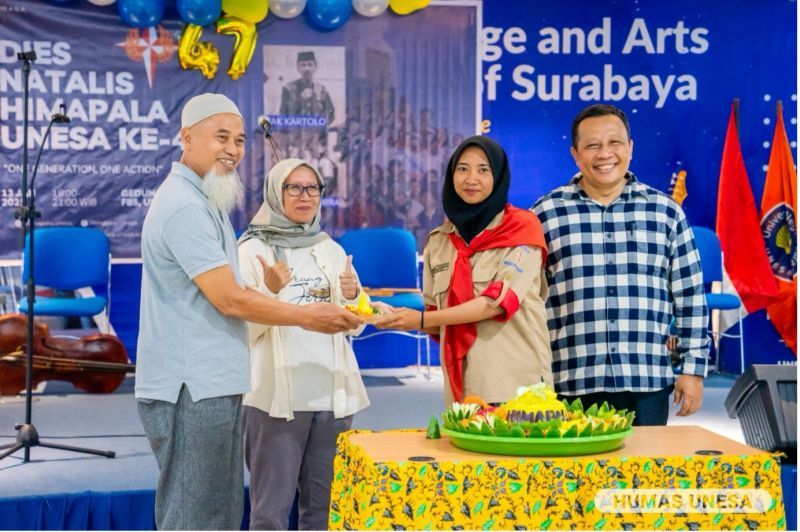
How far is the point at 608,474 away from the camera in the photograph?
1938mm

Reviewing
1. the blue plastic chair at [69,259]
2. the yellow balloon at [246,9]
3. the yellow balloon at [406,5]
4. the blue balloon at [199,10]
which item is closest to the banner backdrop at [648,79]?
the yellow balloon at [406,5]

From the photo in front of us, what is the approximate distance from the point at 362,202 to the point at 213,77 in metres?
1.44

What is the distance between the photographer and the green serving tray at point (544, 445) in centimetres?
196

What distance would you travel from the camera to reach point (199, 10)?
6.75 metres

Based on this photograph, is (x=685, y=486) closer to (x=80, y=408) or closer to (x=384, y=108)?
(x=80, y=408)

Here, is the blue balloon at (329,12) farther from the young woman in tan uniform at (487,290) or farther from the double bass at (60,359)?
the young woman in tan uniform at (487,290)

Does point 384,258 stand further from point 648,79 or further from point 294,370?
point 294,370

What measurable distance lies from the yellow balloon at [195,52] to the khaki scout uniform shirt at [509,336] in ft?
16.0

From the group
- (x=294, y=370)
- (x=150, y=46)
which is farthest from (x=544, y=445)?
(x=150, y=46)

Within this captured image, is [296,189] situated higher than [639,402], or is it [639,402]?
[296,189]

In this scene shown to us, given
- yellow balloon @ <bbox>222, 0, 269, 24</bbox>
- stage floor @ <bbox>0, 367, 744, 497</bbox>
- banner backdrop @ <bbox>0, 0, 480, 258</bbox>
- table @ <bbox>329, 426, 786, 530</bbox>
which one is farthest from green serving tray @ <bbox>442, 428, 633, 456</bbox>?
yellow balloon @ <bbox>222, 0, 269, 24</bbox>

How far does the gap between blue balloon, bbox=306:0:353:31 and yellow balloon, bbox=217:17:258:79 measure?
0.45 m

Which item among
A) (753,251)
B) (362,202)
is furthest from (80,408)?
(753,251)

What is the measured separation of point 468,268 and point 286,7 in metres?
4.75
